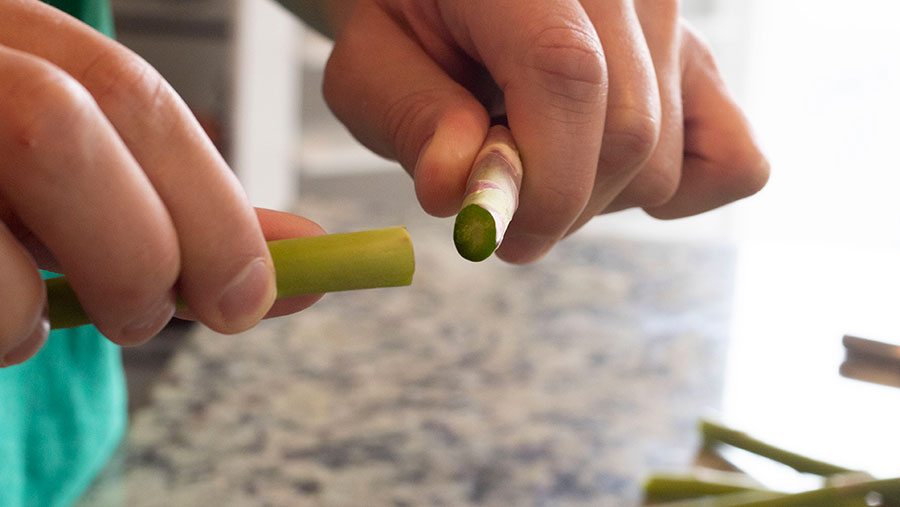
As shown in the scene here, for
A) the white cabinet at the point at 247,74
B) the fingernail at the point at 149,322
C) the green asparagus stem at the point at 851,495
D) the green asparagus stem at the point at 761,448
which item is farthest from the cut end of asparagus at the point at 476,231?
the white cabinet at the point at 247,74

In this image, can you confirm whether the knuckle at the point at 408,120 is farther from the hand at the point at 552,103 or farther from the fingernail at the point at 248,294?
the fingernail at the point at 248,294

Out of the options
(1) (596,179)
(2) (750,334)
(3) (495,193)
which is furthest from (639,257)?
(3) (495,193)

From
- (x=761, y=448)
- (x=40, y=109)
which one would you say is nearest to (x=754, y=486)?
(x=761, y=448)

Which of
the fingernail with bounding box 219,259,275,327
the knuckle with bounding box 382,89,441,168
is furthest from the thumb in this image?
the fingernail with bounding box 219,259,275,327

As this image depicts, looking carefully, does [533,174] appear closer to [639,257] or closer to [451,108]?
[451,108]

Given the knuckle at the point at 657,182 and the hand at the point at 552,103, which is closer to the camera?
the hand at the point at 552,103
